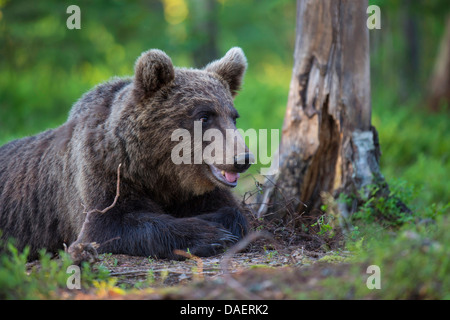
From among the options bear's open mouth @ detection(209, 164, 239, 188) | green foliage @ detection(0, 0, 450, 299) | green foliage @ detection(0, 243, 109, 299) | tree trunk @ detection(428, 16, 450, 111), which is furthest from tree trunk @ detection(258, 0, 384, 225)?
tree trunk @ detection(428, 16, 450, 111)

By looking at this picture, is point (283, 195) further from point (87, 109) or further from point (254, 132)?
point (254, 132)

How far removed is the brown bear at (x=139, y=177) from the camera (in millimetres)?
4973

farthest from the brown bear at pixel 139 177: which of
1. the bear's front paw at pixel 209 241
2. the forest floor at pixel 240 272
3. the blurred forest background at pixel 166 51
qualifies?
the blurred forest background at pixel 166 51

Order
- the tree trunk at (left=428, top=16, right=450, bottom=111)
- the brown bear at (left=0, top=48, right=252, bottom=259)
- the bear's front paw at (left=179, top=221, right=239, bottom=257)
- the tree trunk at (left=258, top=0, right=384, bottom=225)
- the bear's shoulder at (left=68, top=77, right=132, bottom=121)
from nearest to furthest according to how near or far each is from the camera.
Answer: the bear's front paw at (left=179, top=221, right=239, bottom=257) < the brown bear at (left=0, top=48, right=252, bottom=259) < the bear's shoulder at (left=68, top=77, right=132, bottom=121) < the tree trunk at (left=258, top=0, right=384, bottom=225) < the tree trunk at (left=428, top=16, right=450, bottom=111)

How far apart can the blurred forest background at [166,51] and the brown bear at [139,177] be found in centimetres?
610

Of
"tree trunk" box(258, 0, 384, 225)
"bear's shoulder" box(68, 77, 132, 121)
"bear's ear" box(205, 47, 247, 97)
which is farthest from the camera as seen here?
"tree trunk" box(258, 0, 384, 225)

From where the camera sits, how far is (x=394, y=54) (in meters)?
18.7

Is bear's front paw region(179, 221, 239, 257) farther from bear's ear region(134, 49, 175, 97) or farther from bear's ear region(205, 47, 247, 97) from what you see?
bear's ear region(205, 47, 247, 97)

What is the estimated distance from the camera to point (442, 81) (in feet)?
51.6

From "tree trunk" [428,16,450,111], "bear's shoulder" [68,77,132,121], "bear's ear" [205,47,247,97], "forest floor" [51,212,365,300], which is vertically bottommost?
"forest floor" [51,212,365,300]

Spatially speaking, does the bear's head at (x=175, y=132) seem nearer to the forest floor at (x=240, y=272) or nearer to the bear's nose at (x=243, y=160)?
the bear's nose at (x=243, y=160)

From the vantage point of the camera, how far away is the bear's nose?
4.92 m

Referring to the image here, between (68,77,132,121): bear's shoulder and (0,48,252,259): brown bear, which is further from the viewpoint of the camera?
(68,77,132,121): bear's shoulder

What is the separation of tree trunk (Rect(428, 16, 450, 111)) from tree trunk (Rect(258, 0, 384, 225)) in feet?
33.8
